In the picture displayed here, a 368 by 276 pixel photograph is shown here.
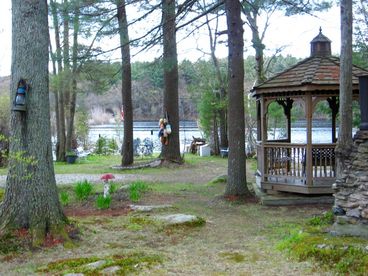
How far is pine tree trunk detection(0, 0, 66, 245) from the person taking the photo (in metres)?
6.40

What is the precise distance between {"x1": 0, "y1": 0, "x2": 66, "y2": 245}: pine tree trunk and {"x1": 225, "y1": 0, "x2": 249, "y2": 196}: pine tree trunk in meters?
5.01

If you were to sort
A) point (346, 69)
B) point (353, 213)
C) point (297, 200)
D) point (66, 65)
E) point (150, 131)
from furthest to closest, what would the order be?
point (150, 131), point (66, 65), point (297, 200), point (346, 69), point (353, 213)

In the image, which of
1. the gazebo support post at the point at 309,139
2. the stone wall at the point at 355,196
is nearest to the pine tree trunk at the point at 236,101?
the gazebo support post at the point at 309,139

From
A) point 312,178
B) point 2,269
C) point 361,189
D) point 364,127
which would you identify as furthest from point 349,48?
point 2,269

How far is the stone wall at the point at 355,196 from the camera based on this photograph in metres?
5.97

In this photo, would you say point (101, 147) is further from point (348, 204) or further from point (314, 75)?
point (348, 204)

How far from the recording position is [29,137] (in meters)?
Answer: 6.43

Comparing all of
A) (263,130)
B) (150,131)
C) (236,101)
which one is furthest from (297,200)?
(150,131)

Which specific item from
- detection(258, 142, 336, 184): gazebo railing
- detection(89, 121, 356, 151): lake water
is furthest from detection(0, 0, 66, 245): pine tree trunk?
detection(89, 121, 356, 151): lake water

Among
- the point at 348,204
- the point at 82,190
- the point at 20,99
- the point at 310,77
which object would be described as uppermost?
the point at 310,77

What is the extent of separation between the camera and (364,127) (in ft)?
20.3

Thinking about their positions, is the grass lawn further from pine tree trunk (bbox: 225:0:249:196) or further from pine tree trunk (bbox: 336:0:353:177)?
pine tree trunk (bbox: 336:0:353:177)

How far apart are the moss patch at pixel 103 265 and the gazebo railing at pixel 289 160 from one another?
19.2 feet

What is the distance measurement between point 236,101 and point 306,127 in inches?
66.6
